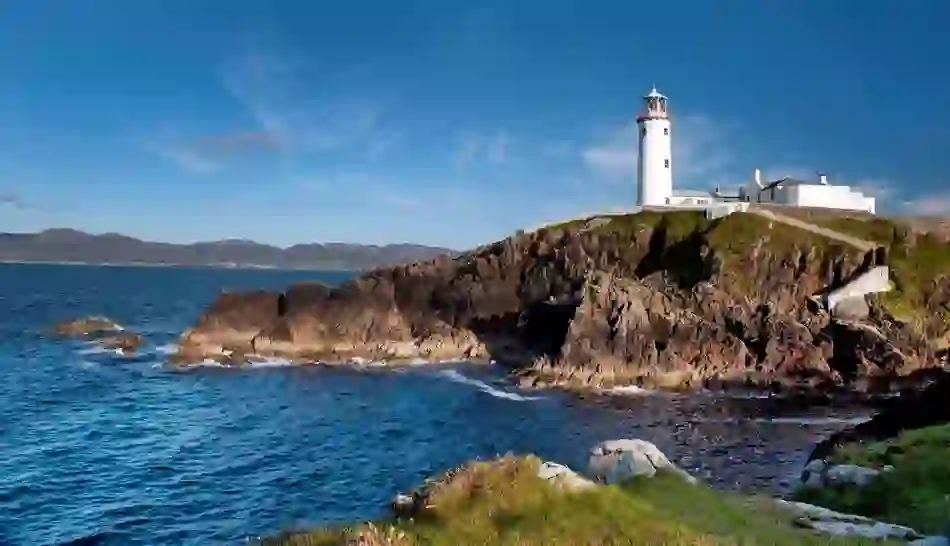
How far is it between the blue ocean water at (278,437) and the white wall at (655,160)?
3375 centimetres

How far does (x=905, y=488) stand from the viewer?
67.3ft

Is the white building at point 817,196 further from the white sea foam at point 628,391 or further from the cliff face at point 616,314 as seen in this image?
the white sea foam at point 628,391

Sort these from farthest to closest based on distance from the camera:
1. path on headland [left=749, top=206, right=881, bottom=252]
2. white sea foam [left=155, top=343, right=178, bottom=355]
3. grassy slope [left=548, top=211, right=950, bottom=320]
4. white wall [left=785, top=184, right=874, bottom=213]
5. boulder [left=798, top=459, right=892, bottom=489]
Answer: white wall [left=785, top=184, right=874, bottom=213] < white sea foam [left=155, top=343, right=178, bottom=355] < path on headland [left=749, top=206, right=881, bottom=252] < grassy slope [left=548, top=211, right=950, bottom=320] < boulder [left=798, top=459, right=892, bottom=489]

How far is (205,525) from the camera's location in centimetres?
3095

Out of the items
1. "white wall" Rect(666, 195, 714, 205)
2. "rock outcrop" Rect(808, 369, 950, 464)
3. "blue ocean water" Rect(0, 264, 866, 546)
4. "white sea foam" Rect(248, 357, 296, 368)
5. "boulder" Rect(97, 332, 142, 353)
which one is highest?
"white wall" Rect(666, 195, 714, 205)

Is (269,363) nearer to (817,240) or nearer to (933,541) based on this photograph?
(817,240)

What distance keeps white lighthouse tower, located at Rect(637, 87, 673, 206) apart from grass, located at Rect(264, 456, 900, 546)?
76.7 meters

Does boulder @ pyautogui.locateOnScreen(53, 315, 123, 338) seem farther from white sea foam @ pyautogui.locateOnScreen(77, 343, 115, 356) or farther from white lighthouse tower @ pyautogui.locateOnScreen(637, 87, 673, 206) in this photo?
white lighthouse tower @ pyautogui.locateOnScreen(637, 87, 673, 206)

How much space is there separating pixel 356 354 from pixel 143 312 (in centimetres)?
6460

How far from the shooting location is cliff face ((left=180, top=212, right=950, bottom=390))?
59656mm

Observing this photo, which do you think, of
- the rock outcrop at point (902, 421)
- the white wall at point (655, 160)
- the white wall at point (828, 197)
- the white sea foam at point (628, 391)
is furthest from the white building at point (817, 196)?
the rock outcrop at point (902, 421)

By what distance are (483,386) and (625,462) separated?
3990cm

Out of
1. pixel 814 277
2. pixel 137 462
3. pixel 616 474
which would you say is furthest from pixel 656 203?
pixel 616 474

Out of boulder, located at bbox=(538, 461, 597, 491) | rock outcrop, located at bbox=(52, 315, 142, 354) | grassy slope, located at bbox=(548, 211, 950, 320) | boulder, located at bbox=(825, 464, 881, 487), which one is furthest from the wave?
boulder, located at bbox=(538, 461, 597, 491)
